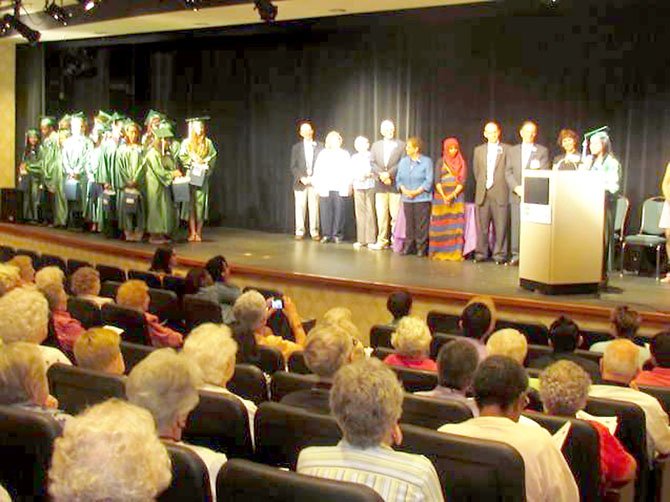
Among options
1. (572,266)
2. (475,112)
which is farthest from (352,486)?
(475,112)

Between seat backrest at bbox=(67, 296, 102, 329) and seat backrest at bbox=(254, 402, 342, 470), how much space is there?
8.60ft

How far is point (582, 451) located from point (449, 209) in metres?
7.16

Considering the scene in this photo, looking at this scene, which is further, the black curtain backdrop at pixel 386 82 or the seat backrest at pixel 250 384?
the black curtain backdrop at pixel 386 82

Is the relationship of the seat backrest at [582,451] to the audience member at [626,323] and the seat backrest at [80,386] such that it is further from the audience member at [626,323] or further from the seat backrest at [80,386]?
the audience member at [626,323]

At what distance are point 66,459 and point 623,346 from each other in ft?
8.60

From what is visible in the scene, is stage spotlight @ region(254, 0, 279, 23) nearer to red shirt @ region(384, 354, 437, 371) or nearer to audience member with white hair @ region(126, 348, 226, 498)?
red shirt @ region(384, 354, 437, 371)

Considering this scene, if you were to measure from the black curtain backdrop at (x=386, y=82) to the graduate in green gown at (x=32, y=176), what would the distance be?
1.29 m

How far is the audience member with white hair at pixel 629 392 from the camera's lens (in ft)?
11.7

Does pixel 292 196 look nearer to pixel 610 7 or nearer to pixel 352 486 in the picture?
pixel 610 7

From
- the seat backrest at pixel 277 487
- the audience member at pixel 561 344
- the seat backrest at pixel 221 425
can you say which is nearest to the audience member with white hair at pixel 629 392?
the audience member at pixel 561 344

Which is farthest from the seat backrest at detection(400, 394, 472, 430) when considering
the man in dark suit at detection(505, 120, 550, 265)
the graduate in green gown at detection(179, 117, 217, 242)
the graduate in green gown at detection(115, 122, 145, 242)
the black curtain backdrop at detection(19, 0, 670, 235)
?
the graduate in green gown at detection(115, 122, 145, 242)

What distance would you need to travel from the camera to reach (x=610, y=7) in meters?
9.58

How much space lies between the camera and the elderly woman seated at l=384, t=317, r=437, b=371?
4.22 metres

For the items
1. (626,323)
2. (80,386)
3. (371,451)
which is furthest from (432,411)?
(626,323)
